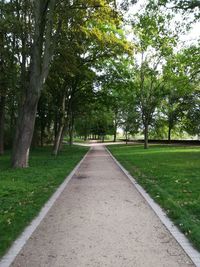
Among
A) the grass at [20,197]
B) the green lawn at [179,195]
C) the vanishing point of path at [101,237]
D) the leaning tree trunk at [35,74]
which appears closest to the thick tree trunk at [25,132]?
the leaning tree trunk at [35,74]

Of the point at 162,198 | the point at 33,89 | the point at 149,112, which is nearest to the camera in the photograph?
the point at 162,198

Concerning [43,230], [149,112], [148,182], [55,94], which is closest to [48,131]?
[149,112]

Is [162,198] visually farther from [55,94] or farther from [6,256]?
[55,94]

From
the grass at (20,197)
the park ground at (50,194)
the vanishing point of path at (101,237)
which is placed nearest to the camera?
the vanishing point of path at (101,237)

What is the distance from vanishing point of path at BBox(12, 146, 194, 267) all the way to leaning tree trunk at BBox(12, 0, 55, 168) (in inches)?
349

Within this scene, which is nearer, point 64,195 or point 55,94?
point 64,195

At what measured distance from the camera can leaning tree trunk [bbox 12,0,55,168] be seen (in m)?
17.9

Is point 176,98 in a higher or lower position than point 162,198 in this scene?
higher

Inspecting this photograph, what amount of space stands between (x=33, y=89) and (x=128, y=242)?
13.0 metres

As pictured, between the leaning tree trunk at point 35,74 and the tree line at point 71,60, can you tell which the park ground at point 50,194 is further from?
the tree line at point 71,60

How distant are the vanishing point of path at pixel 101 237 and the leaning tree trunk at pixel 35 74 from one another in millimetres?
8868

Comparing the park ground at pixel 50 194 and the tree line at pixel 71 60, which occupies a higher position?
the tree line at pixel 71 60

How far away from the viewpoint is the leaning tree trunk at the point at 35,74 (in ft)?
58.8

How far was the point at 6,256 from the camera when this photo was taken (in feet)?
17.3
